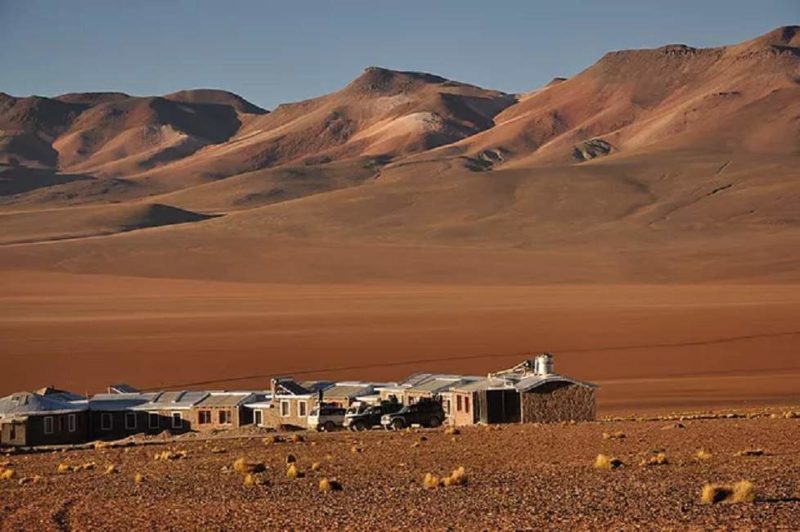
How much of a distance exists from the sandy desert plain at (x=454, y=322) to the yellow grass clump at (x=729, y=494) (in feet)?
0.77

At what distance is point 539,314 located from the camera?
7306cm

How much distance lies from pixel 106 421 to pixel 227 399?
10.3ft

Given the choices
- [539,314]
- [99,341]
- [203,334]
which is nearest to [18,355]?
[99,341]

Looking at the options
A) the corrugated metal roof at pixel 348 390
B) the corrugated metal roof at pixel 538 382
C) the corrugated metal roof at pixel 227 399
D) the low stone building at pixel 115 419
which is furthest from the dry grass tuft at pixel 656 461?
the low stone building at pixel 115 419

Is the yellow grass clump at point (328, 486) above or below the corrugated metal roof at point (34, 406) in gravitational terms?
below

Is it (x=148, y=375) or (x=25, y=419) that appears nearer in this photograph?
(x=25, y=419)

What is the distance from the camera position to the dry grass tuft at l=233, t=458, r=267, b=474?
24.8m

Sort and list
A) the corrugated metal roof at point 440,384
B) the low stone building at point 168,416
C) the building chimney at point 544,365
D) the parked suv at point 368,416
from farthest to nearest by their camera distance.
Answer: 1. the low stone building at point 168,416
2. the corrugated metal roof at point 440,384
3. the building chimney at point 544,365
4. the parked suv at point 368,416

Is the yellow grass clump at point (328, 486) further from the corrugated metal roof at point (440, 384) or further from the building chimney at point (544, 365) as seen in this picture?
the building chimney at point (544, 365)

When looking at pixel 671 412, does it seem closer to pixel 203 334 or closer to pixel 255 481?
pixel 255 481

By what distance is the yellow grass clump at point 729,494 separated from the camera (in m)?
18.1

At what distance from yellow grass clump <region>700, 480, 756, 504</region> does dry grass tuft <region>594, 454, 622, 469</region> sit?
4.47 meters

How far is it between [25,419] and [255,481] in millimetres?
16364

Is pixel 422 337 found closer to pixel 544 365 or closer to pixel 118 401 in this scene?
pixel 118 401
